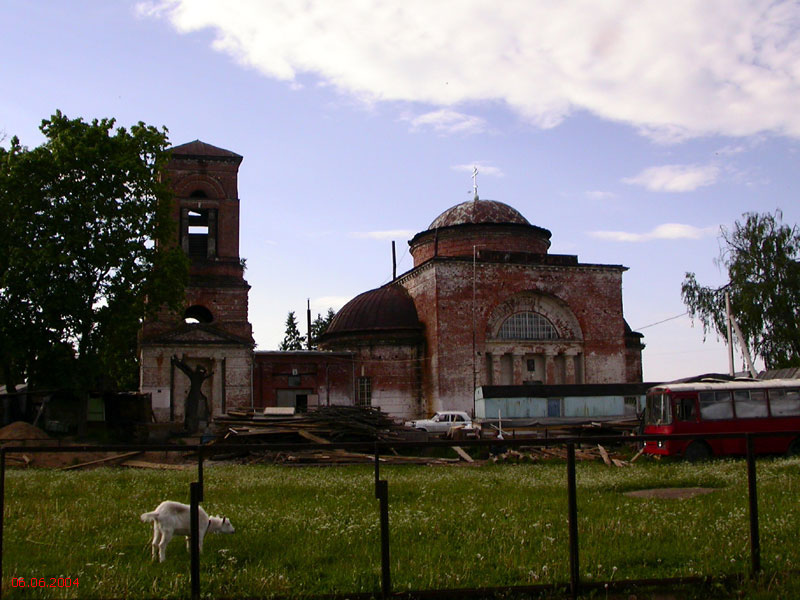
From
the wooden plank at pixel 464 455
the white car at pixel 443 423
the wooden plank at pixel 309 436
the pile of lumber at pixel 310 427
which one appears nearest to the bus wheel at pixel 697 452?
the wooden plank at pixel 464 455

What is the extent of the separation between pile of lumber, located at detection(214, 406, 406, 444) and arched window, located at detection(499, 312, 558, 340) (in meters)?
16.3

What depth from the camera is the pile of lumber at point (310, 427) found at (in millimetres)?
23812

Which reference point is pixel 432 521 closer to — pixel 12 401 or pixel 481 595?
pixel 481 595

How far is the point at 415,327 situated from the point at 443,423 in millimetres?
9114

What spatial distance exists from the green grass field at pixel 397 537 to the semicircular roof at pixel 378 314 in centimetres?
2744

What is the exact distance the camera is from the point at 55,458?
2059 centimetres

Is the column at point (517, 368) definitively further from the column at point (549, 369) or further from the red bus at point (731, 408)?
the red bus at point (731, 408)

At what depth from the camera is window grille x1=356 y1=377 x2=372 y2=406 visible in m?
39.4

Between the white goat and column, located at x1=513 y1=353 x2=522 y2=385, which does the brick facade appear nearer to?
column, located at x1=513 y1=353 x2=522 y2=385

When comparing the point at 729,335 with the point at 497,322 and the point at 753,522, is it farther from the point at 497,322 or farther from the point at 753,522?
the point at 753,522

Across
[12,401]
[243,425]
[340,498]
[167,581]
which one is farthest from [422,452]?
[12,401]

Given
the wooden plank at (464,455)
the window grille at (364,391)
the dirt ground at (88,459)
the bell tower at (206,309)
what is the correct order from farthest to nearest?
the window grille at (364,391) → the bell tower at (206,309) → the wooden plank at (464,455) → the dirt ground at (88,459)

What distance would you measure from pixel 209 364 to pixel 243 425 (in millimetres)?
11158

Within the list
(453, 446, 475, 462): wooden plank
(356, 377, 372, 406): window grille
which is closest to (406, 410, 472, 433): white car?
(356, 377, 372, 406): window grille
